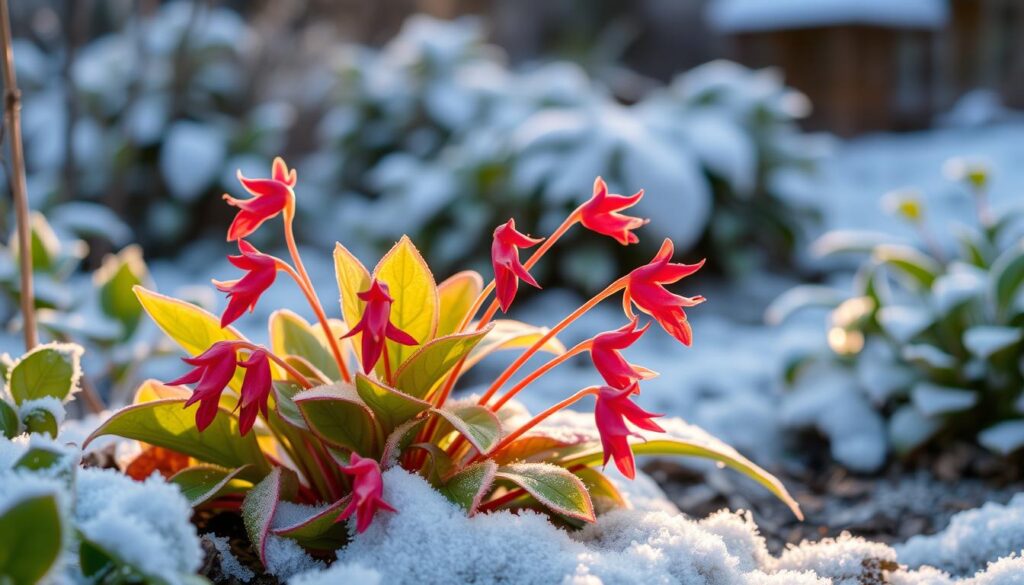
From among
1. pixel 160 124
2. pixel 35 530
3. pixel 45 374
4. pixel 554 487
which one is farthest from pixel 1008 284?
pixel 160 124

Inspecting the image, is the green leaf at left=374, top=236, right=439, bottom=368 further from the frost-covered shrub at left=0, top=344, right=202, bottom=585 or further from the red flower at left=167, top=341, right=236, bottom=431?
the frost-covered shrub at left=0, top=344, right=202, bottom=585

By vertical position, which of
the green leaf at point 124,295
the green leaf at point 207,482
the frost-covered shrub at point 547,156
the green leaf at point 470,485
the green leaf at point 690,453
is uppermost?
the green leaf at point 470,485

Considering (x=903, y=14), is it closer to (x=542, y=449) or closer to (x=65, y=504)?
(x=542, y=449)

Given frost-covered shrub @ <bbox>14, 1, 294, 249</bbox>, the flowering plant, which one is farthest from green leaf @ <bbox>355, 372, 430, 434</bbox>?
frost-covered shrub @ <bbox>14, 1, 294, 249</bbox>

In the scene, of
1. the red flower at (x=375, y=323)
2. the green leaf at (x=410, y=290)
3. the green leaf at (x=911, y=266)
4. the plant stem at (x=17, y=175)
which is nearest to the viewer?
the red flower at (x=375, y=323)

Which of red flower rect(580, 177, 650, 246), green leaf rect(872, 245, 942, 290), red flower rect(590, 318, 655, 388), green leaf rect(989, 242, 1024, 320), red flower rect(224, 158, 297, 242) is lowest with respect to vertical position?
green leaf rect(872, 245, 942, 290)

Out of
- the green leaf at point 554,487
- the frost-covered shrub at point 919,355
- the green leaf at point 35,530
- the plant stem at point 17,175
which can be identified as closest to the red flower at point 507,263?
the green leaf at point 554,487

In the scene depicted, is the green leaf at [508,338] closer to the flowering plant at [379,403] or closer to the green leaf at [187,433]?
the flowering plant at [379,403]
